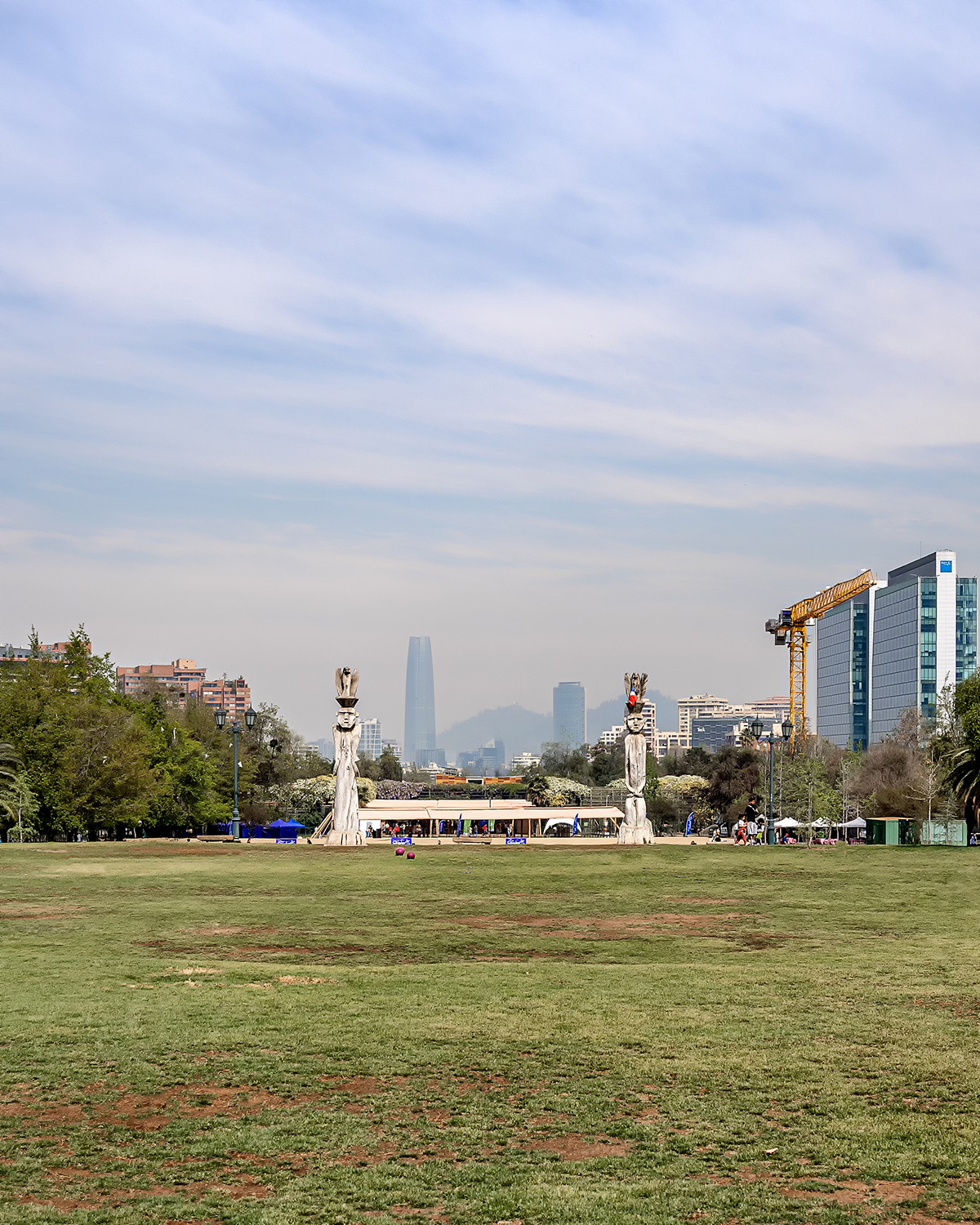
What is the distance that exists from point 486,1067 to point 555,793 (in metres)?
78.4

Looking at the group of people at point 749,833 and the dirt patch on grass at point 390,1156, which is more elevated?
the dirt patch on grass at point 390,1156

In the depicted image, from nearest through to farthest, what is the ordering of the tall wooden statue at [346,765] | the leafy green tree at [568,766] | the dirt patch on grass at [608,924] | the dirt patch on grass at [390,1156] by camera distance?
the dirt patch on grass at [390,1156] < the dirt patch on grass at [608,924] < the tall wooden statue at [346,765] < the leafy green tree at [568,766]

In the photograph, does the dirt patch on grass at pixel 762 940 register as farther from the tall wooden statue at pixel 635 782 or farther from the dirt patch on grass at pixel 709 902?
the tall wooden statue at pixel 635 782

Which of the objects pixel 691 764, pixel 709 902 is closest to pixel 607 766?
pixel 691 764

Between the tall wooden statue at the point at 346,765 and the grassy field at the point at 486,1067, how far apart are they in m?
20.4

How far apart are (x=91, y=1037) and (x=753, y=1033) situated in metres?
6.83

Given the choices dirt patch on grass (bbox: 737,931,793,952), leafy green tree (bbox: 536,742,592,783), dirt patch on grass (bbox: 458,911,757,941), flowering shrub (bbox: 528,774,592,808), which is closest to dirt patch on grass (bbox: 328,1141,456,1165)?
dirt patch on grass (bbox: 737,931,793,952)

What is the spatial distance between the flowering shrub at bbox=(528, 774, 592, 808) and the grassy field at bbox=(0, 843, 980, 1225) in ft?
214

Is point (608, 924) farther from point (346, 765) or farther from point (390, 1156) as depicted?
point (346, 765)

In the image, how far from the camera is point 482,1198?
8.12m

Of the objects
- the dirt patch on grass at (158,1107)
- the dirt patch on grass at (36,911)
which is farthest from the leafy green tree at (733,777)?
the dirt patch on grass at (158,1107)

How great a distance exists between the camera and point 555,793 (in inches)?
3514

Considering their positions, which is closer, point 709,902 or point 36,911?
point 36,911

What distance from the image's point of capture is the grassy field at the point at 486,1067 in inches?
326
